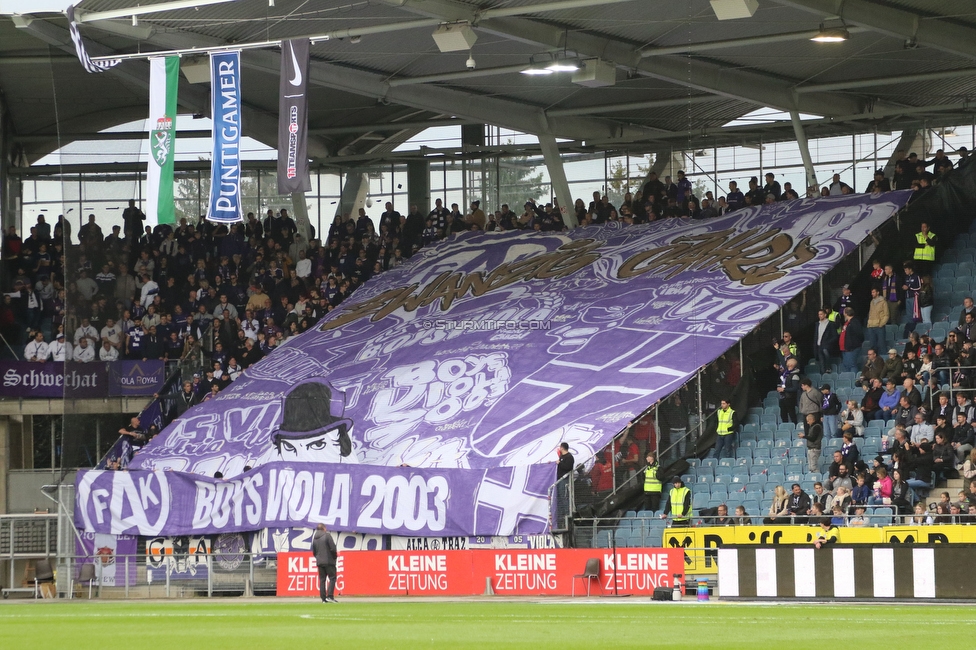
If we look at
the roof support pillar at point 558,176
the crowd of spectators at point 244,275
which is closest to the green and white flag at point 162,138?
the crowd of spectators at point 244,275

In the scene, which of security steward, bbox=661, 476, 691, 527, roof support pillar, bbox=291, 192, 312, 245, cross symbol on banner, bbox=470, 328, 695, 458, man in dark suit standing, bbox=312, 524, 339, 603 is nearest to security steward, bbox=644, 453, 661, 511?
security steward, bbox=661, 476, 691, 527

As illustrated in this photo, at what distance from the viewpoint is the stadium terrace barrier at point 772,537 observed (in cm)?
2028

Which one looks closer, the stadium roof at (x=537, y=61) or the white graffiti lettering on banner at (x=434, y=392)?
the stadium roof at (x=537, y=61)

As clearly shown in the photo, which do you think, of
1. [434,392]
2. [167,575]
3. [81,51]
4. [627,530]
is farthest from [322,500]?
[81,51]

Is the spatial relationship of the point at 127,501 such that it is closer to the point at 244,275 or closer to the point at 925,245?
the point at 244,275

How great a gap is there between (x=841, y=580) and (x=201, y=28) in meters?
17.5

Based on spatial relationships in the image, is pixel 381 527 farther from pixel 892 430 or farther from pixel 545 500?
pixel 892 430

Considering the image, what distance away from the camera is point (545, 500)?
24422 millimetres

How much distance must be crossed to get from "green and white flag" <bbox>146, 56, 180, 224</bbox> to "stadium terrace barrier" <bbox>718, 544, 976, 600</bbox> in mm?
10628

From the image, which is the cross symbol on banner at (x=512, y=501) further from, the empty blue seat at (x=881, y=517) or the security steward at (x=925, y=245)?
the security steward at (x=925, y=245)

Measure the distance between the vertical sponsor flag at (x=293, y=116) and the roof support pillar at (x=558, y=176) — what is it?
1469cm

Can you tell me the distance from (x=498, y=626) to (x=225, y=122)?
12000 mm

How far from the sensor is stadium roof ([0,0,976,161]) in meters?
28.0

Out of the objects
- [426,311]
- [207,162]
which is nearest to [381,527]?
[426,311]
